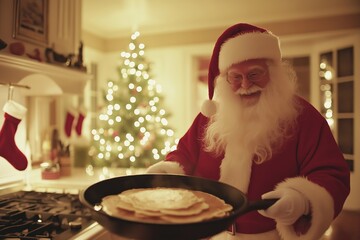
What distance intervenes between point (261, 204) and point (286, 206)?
0.34 feet

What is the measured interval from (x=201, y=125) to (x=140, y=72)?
249cm

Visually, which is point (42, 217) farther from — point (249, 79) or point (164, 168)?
point (249, 79)

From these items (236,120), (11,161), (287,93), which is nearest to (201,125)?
(236,120)

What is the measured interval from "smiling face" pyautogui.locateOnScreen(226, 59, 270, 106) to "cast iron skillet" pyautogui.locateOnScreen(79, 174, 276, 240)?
1.46 ft

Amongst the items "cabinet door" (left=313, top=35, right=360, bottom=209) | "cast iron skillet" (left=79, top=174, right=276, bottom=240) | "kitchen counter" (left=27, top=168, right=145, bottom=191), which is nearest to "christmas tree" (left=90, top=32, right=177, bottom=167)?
"kitchen counter" (left=27, top=168, right=145, bottom=191)

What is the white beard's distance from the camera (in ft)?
3.85

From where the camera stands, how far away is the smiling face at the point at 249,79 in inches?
48.5

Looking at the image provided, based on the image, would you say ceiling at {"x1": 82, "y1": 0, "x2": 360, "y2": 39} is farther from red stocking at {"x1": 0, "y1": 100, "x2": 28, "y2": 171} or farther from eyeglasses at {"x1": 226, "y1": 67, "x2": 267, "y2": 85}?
eyeglasses at {"x1": 226, "y1": 67, "x2": 267, "y2": 85}

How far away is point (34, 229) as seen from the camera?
1.09 m

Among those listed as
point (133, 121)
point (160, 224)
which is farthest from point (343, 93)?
point (160, 224)

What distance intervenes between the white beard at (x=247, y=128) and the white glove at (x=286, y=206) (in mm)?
295

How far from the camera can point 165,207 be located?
77cm

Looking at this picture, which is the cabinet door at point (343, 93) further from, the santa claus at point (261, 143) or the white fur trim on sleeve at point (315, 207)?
the white fur trim on sleeve at point (315, 207)

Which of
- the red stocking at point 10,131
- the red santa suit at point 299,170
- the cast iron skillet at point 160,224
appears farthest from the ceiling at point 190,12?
the cast iron skillet at point 160,224
